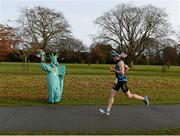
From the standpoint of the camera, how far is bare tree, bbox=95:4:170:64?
5278 cm

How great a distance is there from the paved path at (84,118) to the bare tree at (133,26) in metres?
43.5

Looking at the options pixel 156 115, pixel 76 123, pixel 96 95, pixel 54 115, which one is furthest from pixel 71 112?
pixel 96 95

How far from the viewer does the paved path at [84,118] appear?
7410 millimetres

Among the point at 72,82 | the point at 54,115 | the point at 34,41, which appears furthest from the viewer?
the point at 34,41

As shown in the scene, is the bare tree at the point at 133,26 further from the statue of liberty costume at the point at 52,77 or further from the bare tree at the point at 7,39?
the statue of liberty costume at the point at 52,77

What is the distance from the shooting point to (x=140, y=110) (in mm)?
9742

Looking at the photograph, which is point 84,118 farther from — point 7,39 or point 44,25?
point 44,25

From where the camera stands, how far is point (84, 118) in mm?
8422

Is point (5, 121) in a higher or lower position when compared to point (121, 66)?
lower

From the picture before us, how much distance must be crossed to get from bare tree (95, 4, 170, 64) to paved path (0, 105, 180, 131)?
143 feet

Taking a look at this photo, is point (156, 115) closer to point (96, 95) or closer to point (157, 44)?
point (96, 95)

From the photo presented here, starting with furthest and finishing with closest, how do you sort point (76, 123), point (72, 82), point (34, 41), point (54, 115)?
1. point (34, 41)
2. point (72, 82)
3. point (54, 115)
4. point (76, 123)

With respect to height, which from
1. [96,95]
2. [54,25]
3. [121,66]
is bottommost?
[96,95]

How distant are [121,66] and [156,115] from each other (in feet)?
5.30
